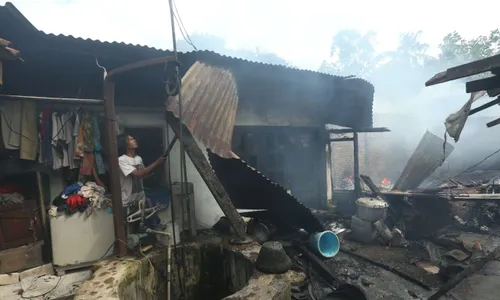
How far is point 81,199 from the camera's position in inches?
209

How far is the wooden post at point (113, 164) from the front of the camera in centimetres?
498

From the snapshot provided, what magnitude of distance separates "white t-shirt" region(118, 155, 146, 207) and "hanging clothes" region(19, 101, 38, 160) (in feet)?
5.51

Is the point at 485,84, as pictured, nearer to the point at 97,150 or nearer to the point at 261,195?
the point at 261,195

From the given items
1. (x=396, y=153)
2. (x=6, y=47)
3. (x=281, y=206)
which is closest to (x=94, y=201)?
(x=6, y=47)

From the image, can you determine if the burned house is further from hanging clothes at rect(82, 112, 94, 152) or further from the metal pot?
the metal pot

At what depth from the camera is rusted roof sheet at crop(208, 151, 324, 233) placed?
5.44m

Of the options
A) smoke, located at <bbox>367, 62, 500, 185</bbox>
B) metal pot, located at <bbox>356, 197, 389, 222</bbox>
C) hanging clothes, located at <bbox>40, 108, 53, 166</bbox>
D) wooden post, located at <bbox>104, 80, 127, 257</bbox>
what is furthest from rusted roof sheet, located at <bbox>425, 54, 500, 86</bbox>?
smoke, located at <bbox>367, 62, 500, 185</bbox>

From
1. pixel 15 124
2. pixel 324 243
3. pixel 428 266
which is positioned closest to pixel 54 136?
pixel 15 124

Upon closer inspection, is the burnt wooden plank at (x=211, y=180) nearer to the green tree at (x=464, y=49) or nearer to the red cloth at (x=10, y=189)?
the red cloth at (x=10, y=189)

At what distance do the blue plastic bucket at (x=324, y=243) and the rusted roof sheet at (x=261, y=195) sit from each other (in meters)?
0.21

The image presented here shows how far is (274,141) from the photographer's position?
10.2m

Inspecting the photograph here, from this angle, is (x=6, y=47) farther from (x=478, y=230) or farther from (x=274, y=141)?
(x=478, y=230)

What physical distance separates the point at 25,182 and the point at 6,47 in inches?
117

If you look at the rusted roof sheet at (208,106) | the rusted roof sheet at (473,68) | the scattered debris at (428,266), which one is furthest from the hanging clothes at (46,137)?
the scattered debris at (428,266)
